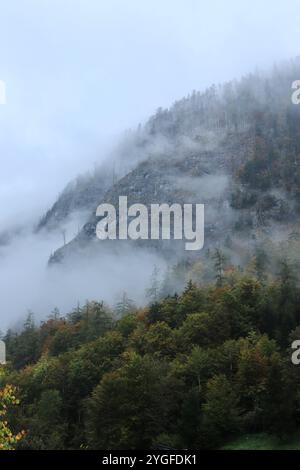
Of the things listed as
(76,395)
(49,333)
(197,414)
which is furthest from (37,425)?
(49,333)

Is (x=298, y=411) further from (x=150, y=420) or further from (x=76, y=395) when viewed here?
(x=76, y=395)

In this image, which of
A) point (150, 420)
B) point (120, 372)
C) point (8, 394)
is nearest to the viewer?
point (8, 394)

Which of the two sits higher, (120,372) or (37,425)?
(120,372)

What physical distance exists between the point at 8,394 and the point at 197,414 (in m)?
38.7

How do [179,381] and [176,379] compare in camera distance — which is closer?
[179,381]

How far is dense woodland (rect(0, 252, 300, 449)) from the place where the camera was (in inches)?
2002

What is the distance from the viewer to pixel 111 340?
8425cm

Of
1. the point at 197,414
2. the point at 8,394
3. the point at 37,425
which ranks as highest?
the point at 8,394

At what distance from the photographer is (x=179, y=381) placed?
60.0 meters

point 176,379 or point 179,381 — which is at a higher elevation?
point 176,379

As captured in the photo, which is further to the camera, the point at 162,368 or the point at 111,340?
the point at 111,340

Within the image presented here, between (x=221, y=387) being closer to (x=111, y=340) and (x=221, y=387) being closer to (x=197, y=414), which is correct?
(x=197, y=414)

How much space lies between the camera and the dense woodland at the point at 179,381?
50844mm
